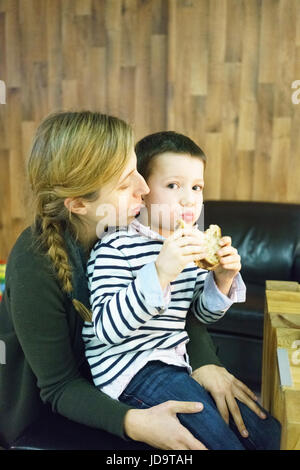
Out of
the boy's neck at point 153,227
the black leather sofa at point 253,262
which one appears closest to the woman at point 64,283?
the boy's neck at point 153,227

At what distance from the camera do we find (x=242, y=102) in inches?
129

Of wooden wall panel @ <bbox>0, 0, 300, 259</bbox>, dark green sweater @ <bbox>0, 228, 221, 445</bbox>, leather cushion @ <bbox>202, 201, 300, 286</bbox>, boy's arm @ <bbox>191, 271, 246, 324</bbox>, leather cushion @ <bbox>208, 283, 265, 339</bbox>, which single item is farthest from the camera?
wooden wall panel @ <bbox>0, 0, 300, 259</bbox>

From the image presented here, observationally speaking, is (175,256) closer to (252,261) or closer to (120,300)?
(120,300)

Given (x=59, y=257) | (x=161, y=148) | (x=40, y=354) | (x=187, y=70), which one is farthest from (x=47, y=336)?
(x=187, y=70)

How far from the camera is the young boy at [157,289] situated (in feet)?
3.24

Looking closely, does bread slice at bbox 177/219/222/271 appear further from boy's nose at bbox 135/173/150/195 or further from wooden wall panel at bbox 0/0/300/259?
wooden wall panel at bbox 0/0/300/259

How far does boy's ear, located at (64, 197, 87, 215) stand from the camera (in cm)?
113

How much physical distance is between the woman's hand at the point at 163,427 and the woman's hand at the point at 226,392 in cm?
17

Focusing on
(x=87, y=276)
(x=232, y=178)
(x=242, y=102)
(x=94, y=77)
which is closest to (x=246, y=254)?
(x=232, y=178)

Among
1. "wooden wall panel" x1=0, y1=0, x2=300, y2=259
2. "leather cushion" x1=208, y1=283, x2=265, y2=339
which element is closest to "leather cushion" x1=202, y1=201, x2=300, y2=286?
"wooden wall panel" x1=0, y1=0, x2=300, y2=259

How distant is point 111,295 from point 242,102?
255 centimetres

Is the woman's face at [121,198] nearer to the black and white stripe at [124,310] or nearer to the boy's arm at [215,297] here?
the black and white stripe at [124,310]

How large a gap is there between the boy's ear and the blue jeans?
391mm

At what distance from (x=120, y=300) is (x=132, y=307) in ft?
0.12
